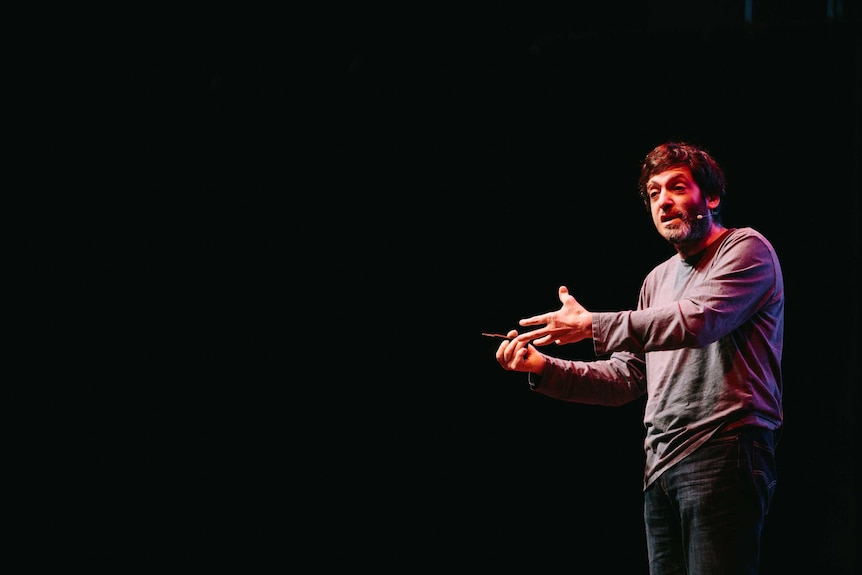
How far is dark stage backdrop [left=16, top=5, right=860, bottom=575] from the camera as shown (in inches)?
108

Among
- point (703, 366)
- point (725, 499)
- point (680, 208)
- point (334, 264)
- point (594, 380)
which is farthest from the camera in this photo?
point (334, 264)

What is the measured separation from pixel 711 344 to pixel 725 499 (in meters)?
0.31

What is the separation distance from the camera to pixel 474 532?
283 cm

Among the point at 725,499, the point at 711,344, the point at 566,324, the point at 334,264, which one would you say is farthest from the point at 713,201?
the point at 334,264

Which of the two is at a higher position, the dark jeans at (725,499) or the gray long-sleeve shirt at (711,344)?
the gray long-sleeve shirt at (711,344)

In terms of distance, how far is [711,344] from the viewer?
5.40 ft

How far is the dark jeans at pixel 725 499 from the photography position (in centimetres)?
153

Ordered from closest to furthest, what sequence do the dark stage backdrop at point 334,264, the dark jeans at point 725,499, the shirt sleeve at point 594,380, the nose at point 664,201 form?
the dark jeans at point 725,499 → the nose at point 664,201 → the shirt sleeve at point 594,380 → the dark stage backdrop at point 334,264

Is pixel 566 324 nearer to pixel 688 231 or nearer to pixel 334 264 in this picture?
pixel 688 231

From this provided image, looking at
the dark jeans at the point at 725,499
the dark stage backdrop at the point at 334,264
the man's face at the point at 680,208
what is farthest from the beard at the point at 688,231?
the dark stage backdrop at the point at 334,264

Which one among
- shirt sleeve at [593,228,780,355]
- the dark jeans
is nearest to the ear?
shirt sleeve at [593,228,780,355]

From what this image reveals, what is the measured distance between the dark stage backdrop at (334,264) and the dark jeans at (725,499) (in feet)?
3.79

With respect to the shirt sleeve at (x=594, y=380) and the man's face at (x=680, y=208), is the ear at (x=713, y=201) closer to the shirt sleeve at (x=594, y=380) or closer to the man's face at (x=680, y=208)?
the man's face at (x=680, y=208)

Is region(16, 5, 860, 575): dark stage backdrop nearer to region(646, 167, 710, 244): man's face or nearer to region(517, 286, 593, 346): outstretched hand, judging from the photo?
region(646, 167, 710, 244): man's face
